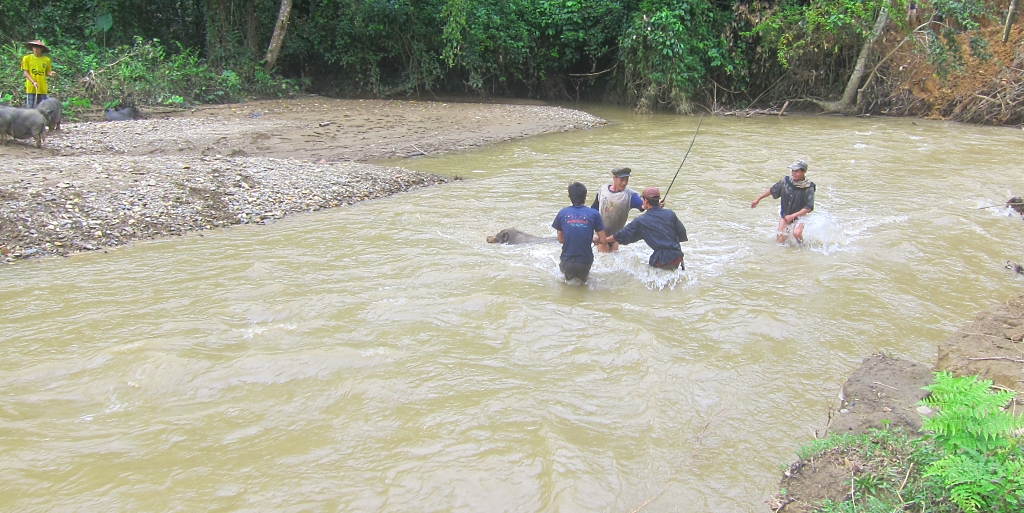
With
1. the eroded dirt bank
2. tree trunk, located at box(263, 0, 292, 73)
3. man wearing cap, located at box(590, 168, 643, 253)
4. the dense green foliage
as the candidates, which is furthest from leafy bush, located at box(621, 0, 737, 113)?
the eroded dirt bank

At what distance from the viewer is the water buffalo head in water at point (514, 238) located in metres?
7.89

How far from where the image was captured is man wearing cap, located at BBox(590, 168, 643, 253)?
7404 millimetres

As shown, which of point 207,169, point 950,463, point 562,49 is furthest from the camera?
point 562,49

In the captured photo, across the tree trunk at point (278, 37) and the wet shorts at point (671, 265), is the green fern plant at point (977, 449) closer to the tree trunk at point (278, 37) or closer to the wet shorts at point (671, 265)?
the wet shorts at point (671, 265)

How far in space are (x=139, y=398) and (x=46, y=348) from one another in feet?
4.07

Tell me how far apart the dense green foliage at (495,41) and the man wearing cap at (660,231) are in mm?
12689

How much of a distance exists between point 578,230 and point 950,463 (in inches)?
159

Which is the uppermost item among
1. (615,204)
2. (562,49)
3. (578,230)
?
(562,49)

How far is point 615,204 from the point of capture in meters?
7.56

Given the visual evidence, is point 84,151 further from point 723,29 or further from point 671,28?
point 723,29

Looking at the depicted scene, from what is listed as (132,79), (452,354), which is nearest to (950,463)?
(452,354)

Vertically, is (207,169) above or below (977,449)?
above

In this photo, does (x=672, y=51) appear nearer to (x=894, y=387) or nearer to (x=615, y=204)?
(x=615, y=204)

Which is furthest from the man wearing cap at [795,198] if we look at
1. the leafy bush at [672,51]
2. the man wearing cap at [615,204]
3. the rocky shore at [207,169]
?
the leafy bush at [672,51]
